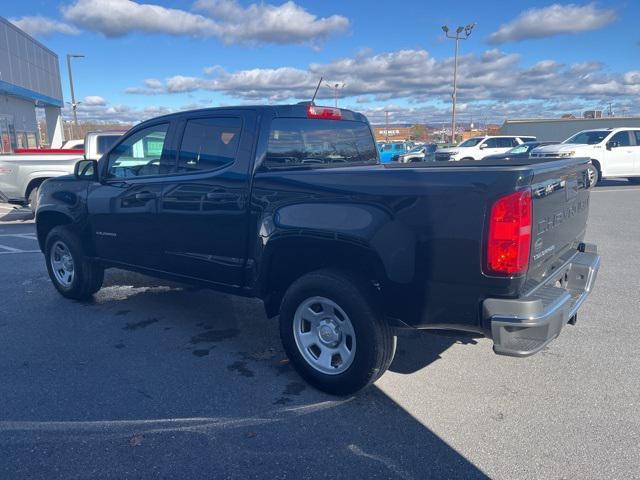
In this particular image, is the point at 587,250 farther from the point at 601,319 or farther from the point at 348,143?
the point at 348,143

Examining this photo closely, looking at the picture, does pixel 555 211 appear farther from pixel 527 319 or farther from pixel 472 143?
pixel 472 143

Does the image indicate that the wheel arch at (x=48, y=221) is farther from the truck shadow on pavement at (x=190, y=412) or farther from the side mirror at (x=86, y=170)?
the truck shadow on pavement at (x=190, y=412)

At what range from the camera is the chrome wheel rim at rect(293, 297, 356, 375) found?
3.57 m

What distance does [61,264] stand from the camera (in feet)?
19.5

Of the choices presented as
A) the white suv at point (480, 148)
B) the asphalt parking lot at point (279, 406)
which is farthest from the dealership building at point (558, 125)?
the asphalt parking lot at point (279, 406)

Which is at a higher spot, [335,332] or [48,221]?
[48,221]

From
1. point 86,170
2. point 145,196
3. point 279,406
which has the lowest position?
point 279,406

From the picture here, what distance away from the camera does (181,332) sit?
4898mm

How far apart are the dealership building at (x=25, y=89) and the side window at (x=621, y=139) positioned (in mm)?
26218

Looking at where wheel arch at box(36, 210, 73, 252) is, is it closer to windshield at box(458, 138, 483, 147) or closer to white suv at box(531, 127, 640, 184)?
white suv at box(531, 127, 640, 184)

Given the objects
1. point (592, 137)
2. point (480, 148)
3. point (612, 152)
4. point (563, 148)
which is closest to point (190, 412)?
point (563, 148)

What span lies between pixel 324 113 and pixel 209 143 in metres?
1.01

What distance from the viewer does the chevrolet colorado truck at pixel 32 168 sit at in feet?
38.4

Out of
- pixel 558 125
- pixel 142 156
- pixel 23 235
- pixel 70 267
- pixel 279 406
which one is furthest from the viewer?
pixel 558 125
